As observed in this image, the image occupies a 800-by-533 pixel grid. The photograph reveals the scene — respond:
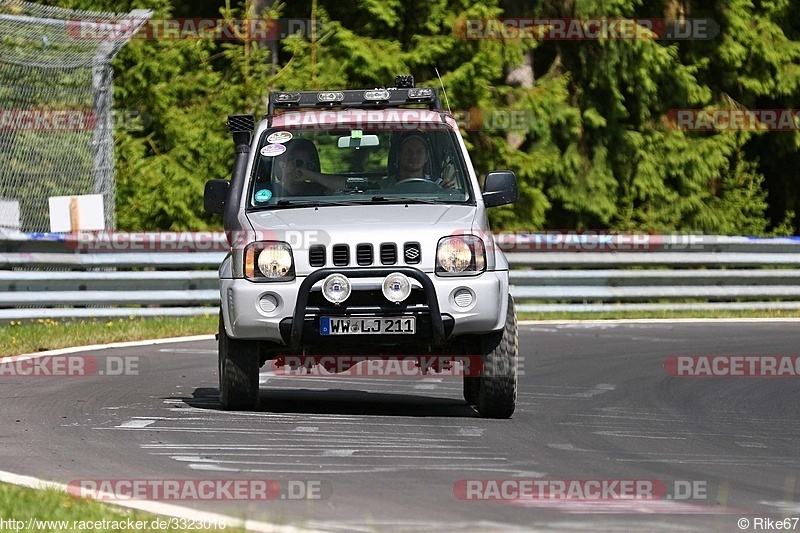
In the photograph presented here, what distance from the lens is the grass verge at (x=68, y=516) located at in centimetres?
572

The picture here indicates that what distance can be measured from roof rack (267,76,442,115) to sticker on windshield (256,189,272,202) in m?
1.13

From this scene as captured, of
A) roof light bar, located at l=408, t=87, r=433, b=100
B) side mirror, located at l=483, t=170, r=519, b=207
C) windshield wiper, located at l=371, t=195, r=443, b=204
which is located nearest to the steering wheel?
windshield wiper, located at l=371, t=195, r=443, b=204

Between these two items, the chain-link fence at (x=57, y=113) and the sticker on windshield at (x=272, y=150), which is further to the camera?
the chain-link fence at (x=57, y=113)

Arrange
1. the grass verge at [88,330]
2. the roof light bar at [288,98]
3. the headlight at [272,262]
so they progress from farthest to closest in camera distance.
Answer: the grass verge at [88,330] → the roof light bar at [288,98] → the headlight at [272,262]

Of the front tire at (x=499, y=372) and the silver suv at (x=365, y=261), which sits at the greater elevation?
the silver suv at (x=365, y=261)

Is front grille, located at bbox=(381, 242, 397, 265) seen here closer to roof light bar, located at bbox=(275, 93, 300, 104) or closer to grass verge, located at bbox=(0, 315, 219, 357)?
roof light bar, located at bbox=(275, 93, 300, 104)

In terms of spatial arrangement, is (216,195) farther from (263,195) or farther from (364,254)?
(364,254)

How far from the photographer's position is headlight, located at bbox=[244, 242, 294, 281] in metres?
9.30

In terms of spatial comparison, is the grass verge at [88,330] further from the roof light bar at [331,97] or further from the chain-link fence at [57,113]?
the roof light bar at [331,97]

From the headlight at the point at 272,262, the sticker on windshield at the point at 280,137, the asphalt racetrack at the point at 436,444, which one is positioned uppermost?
the sticker on windshield at the point at 280,137

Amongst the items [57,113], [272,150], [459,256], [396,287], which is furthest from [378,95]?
[57,113]

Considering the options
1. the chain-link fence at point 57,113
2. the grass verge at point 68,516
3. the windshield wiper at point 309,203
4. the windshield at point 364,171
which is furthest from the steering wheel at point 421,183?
the chain-link fence at point 57,113

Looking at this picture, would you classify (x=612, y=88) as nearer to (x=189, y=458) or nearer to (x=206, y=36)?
(x=206, y=36)

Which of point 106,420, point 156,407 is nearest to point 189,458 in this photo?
point 106,420
